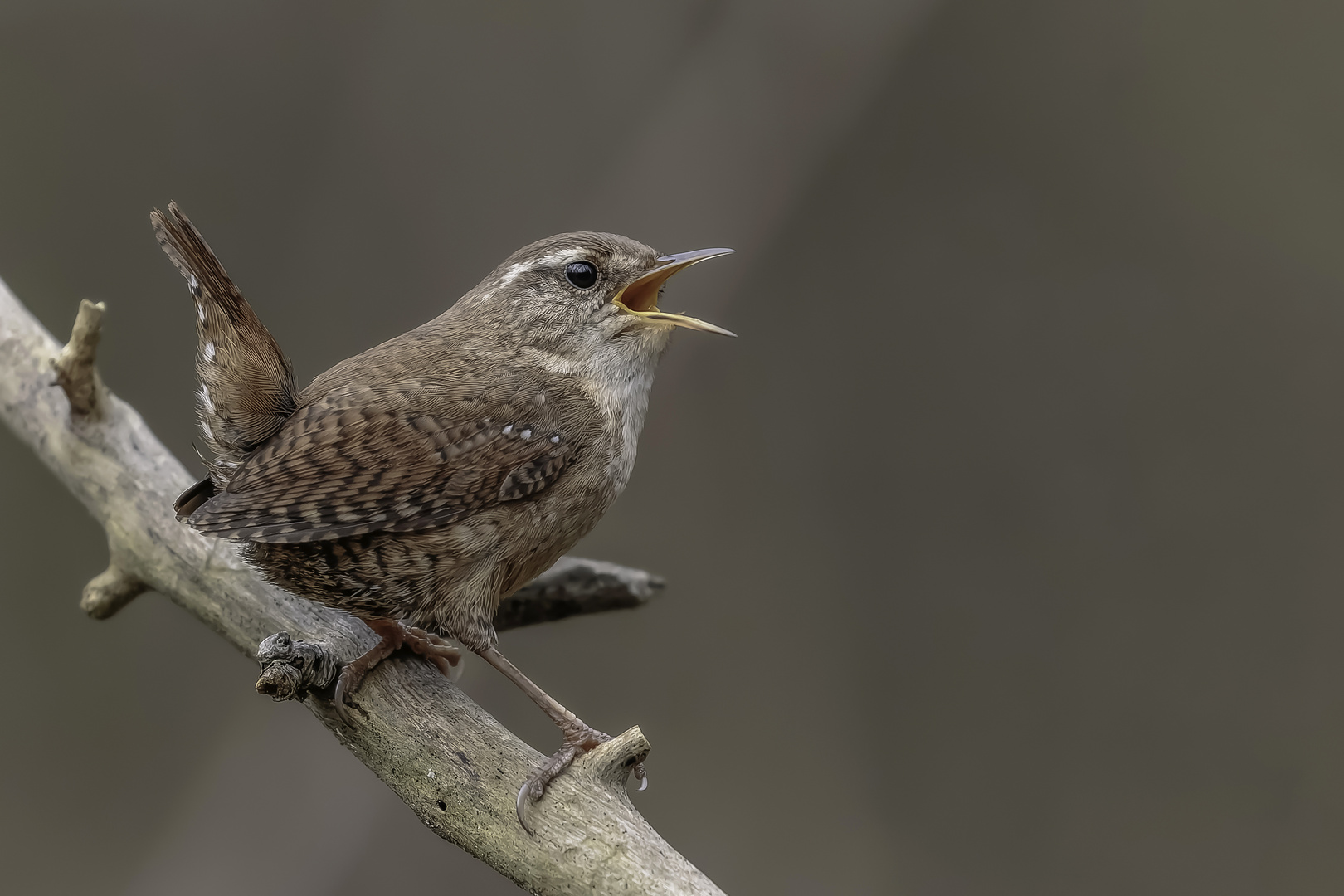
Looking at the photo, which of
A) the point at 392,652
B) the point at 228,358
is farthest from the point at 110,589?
the point at 228,358

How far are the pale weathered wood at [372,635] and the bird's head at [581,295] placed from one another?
0.64 m

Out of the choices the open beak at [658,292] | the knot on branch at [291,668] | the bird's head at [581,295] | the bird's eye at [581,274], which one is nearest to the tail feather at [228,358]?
the knot on branch at [291,668]

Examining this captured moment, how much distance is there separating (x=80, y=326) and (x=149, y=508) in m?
0.49

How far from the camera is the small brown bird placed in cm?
200

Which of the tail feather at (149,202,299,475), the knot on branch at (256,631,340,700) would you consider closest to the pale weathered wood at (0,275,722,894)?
the knot on branch at (256,631,340,700)

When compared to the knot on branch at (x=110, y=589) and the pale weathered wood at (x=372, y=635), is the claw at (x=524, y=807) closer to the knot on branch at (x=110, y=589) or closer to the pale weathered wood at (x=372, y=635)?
the pale weathered wood at (x=372, y=635)

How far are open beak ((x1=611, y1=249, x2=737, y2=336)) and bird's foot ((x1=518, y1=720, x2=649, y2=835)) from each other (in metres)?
0.89

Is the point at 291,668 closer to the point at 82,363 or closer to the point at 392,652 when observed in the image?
the point at 392,652

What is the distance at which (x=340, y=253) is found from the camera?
431 cm

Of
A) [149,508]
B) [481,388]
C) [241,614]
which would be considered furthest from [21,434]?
[481,388]

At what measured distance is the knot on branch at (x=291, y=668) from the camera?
184 centimetres

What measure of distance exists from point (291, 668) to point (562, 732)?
535mm

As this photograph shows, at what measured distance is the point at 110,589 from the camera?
2738 millimetres

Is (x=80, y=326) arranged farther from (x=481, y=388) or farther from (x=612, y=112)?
(x=612, y=112)
